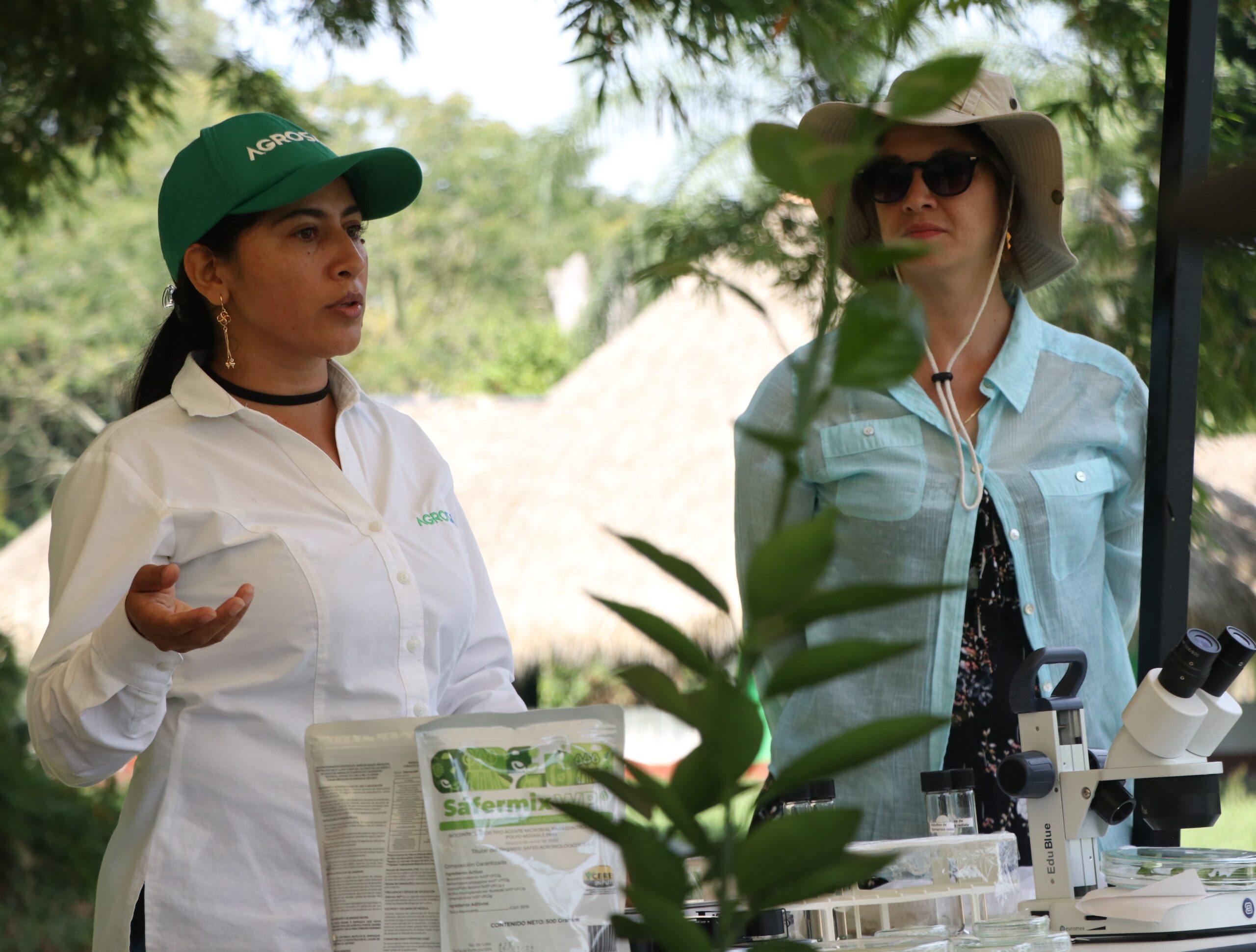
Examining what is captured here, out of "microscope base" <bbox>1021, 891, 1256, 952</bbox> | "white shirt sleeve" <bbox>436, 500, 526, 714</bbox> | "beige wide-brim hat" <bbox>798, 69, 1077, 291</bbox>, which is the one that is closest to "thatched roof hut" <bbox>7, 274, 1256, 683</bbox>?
"beige wide-brim hat" <bbox>798, 69, 1077, 291</bbox>

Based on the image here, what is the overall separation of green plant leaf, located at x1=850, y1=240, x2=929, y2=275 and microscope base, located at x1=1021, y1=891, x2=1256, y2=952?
37.7 inches

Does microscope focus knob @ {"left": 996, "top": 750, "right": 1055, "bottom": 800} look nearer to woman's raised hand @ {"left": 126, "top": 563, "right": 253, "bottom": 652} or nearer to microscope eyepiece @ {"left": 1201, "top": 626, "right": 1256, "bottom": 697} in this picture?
microscope eyepiece @ {"left": 1201, "top": 626, "right": 1256, "bottom": 697}

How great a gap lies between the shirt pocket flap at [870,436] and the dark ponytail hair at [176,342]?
834 mm

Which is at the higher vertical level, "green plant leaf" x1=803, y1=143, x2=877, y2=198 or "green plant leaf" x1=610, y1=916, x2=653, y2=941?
"green plant leaf" x1=803, y1=143, x2=877, y2=198

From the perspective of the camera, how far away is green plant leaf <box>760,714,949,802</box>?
45cm

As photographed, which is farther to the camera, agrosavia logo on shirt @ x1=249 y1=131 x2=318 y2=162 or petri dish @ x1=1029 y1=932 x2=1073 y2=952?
agrosavia logo on shirt @ x1=249 y1=131 x2=318 y2=162

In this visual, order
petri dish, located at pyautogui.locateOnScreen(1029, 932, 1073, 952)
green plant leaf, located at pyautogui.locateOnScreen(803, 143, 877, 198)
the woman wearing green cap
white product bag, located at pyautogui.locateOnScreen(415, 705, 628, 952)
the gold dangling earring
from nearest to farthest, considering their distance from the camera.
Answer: green plant leaf, located at pyautogui.locateOnScreen(803, 143, 877, 198) < white product bag, located at pyautogui.locateOnScreen(415, 705, 628, 952) < petri dish, located at pyautogui.locateOnScreen(1029, 932, 1073, 952) < the woman wearing green cap < the gold dangling earring

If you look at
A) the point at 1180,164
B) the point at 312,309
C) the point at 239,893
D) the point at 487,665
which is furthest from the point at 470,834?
the point at 1180,164

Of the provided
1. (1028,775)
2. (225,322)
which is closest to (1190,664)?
(1028,775)

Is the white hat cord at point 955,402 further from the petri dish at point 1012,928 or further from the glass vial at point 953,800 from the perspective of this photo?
the petri dish at point 1012,928

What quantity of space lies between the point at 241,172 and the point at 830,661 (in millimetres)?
1370

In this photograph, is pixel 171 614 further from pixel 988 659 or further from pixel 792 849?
pixel 988 659

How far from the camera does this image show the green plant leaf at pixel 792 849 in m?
0.45

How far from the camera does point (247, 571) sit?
150 cm
